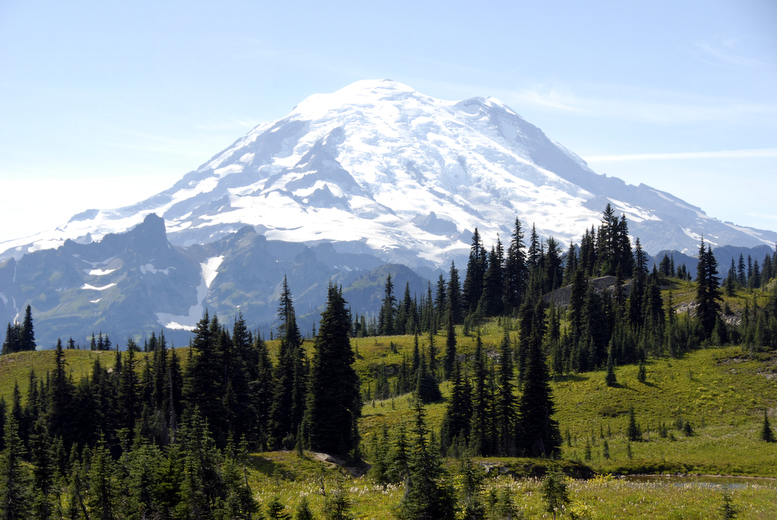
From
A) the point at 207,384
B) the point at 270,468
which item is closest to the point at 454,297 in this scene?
the point at 207,384

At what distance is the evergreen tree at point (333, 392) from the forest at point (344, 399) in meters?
0.14

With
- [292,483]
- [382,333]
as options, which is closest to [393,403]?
[292,483]

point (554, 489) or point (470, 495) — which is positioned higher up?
point (554, 489)

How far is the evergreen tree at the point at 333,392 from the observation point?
51.1m

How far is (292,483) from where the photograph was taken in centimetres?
3906

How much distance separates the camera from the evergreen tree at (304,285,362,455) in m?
51.1

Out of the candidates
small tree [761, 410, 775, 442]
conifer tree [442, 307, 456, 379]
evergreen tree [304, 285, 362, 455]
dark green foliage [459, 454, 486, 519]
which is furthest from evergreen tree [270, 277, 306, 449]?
small tree [761, 410, 775, 442]

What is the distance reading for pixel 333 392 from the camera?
5294 centimetres

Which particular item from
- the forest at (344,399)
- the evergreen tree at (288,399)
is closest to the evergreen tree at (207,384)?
the forest at (344,399)

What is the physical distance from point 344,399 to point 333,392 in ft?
3.87

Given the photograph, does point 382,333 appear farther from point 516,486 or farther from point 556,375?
point 516,486

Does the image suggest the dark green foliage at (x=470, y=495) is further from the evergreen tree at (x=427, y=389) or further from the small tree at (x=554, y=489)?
the evergreen tree at (x=427, y=389)

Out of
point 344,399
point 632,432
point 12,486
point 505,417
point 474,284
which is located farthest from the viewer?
point 474,284

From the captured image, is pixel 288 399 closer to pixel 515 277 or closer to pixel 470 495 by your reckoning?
pixel 470 495
